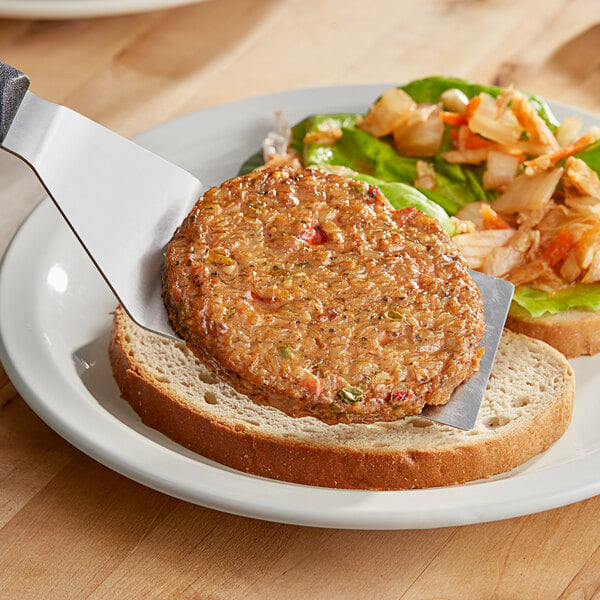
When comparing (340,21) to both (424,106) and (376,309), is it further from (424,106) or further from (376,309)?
(376,309)

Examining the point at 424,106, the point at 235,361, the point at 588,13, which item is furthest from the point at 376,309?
the point at 588,13

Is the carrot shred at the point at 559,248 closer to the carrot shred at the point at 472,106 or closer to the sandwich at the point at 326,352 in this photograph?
the sandwich at the point at 326,352

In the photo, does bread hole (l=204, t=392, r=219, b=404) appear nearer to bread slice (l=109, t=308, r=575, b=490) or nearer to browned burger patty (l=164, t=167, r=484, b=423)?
bread slice (l=109, t=308, r=575, b=490)

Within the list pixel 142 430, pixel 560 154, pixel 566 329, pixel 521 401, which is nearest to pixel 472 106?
pixel 560 154

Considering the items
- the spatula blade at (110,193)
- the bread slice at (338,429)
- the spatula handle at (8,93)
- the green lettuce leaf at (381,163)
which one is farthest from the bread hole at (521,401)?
the spatula handle at (8,93)

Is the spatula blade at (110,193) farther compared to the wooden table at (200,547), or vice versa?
the spatula blade at (110,193)

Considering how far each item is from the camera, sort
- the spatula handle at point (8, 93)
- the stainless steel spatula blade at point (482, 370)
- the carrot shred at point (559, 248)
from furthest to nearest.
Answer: the carrot shred at point (559, 248) → the stainless steel spatula blade at point (482, 370) → the spatula handle at point (8, 93)
